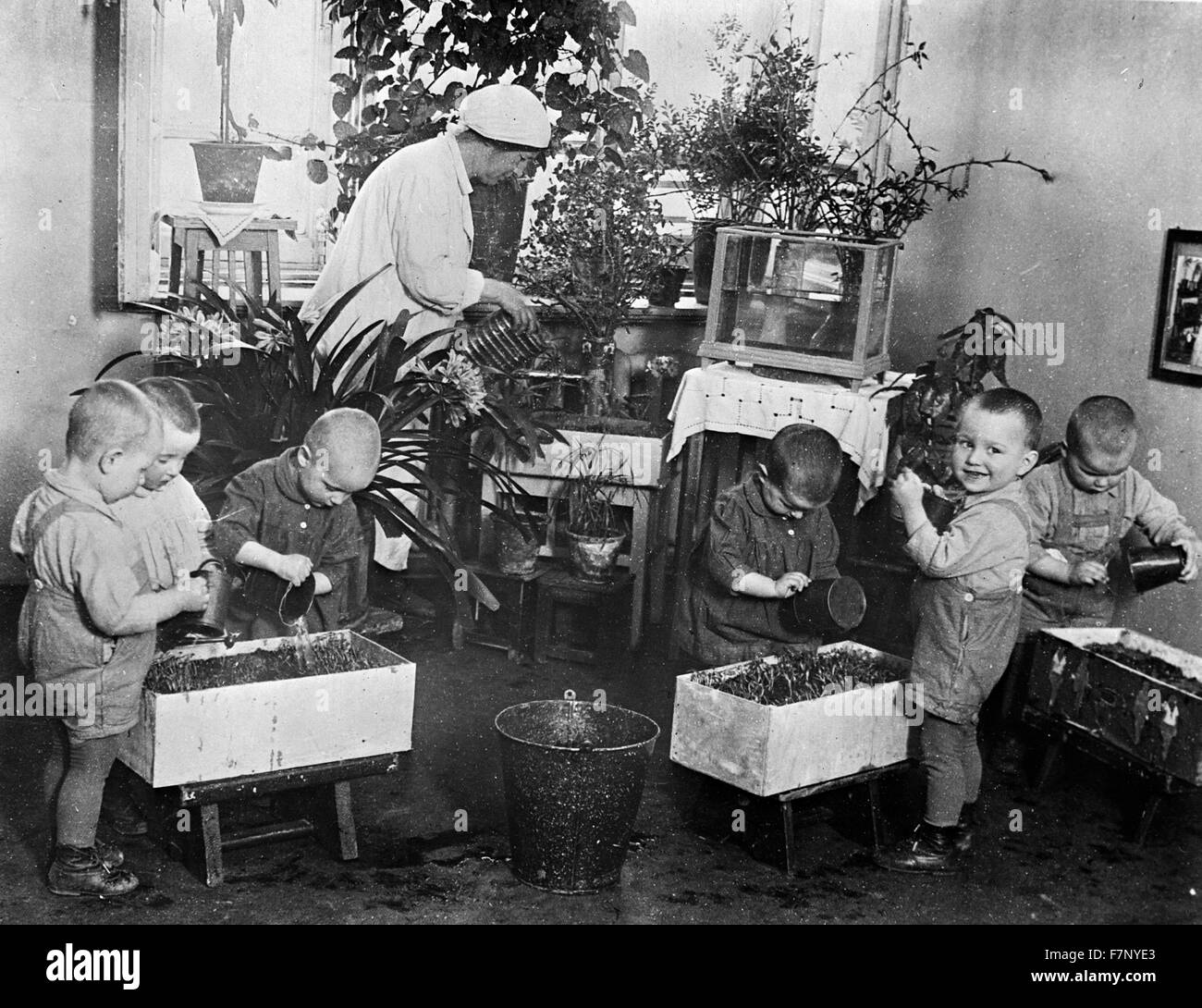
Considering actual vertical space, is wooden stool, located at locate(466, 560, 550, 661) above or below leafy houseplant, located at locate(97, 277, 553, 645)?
below

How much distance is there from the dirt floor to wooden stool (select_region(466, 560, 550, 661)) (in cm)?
70

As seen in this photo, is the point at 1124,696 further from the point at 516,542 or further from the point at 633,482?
the point at 516,542

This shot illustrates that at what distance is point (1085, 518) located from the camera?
4.35 m

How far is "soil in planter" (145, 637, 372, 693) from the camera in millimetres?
3256

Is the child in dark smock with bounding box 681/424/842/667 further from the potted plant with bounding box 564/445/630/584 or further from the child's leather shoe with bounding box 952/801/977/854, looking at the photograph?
the potted plant with bounding box 564/445/630/584

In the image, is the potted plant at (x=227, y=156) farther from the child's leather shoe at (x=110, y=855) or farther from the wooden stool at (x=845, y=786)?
the wooden stool at (x=845, y=786)

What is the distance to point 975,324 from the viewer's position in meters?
5.59

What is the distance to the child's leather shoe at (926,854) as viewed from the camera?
361 cm

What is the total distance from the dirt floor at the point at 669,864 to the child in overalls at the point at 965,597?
19 cm

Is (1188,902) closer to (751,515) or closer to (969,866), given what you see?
(969,866)

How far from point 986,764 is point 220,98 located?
4106mm

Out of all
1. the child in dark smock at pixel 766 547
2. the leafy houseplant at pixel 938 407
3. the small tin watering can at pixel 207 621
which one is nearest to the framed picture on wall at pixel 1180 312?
the leafy houseplant at pixel 938 407

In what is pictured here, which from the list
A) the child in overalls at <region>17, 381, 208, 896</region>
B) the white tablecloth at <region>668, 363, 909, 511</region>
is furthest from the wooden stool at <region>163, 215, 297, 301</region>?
the child in overalls at <region>17, 381, 208, 896</region>
